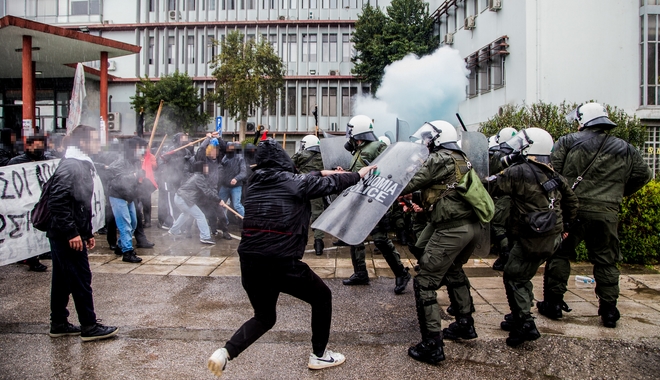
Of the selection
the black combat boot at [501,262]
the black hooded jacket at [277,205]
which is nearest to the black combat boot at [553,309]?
the black combat boot at [501,262]

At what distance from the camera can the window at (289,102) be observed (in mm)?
32281

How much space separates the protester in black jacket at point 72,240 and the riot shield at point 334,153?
2622mm

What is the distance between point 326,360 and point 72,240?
7.46 ft

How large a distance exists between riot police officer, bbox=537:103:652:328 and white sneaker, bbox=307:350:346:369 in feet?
7.33

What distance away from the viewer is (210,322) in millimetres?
4691

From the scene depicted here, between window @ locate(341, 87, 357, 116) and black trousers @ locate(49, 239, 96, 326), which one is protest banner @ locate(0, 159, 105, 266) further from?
window @ locate(341, 87, 357, 116)

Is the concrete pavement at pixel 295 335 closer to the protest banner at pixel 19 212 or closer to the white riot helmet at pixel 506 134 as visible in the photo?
the protest banner at pixel 19 212

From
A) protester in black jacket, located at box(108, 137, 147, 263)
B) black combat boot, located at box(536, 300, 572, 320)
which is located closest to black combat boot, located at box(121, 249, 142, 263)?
protester in black jacket, located at box(108, 137, 147, 263)

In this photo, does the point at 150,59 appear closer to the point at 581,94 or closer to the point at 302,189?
the point at 581,94

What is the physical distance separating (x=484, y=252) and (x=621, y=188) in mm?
1459

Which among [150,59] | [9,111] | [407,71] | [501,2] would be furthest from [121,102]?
[501,2]

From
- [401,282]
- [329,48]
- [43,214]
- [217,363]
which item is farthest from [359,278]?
[329,48]

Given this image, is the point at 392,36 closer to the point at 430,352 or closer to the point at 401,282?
the point at 401,282

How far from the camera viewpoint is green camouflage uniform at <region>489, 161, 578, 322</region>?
4.11m
